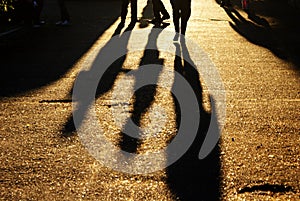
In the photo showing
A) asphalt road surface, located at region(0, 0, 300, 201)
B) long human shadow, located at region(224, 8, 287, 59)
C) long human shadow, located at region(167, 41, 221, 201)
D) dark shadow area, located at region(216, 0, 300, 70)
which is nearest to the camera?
long human shadow, located at region(167, 41, 221, 201)

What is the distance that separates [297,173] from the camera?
3.96 m

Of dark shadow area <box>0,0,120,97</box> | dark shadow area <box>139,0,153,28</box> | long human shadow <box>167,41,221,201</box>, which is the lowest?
dark shadow area <box>139,0,153,28</box>

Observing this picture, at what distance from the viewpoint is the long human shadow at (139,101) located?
469 centimetres

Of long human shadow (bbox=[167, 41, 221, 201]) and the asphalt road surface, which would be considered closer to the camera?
long human shadow (bbox=[167, 41, 221, 201])

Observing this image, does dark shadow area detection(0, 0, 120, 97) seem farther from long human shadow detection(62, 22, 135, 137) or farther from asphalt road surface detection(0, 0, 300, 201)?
long human shadow detection(62, 22, 135, 137)

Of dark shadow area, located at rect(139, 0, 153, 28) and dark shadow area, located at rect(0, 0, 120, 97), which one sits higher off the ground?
dark shadow area, located at rect(0, 0, 120, 97)

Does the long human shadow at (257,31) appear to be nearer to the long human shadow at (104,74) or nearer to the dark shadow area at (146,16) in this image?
the dark shadow area at (146,16)

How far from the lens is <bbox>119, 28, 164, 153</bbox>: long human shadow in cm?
469

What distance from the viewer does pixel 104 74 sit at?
7.46 metres

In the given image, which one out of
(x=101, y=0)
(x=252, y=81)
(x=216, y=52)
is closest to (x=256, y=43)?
(x=216, y=52)

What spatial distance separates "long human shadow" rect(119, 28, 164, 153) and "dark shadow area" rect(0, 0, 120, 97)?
1.28 meters

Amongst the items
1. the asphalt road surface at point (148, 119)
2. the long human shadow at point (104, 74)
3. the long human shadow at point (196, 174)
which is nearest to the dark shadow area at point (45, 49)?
the asphalt road surface at point (148, 119)

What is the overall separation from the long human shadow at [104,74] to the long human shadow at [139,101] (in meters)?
0.39

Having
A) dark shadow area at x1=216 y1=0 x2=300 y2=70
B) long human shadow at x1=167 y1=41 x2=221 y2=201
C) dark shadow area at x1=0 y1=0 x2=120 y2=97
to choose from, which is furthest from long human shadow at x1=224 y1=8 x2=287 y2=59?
long human shadow at x1=167 y1=41 x2=221 y2=201
